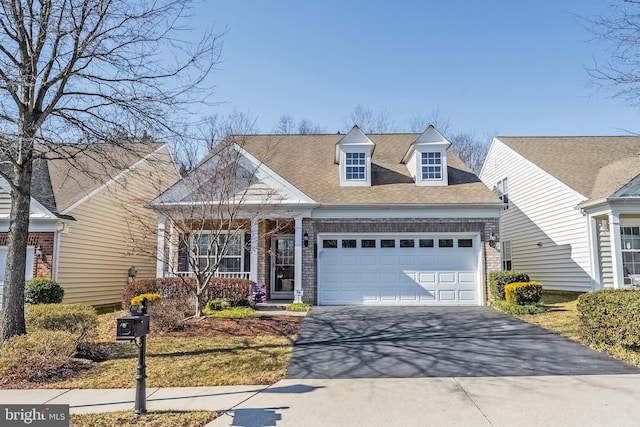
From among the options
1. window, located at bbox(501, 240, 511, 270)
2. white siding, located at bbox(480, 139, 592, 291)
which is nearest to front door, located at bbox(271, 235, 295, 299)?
white siding, located at bbox(480, 139, 592, 291)

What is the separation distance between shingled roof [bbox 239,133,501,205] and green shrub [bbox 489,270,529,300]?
7.70ft

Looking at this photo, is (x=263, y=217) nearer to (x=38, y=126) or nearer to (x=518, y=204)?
(x=38, y=126)

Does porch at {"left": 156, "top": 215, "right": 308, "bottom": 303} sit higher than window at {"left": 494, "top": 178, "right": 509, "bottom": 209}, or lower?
lower

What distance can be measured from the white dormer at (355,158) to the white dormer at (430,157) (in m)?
1.62

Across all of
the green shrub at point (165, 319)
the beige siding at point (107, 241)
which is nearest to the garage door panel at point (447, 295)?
the green shrub at point (165, 319)

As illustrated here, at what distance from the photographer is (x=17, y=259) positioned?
7438 millimetres

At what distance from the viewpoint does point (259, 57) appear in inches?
390

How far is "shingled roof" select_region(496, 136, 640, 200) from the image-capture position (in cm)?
1373

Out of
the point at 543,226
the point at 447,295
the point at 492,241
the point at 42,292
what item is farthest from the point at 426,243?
the point at 42,292

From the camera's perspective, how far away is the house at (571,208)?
13188 mm

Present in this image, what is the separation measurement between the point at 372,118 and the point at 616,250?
22637 millimetres

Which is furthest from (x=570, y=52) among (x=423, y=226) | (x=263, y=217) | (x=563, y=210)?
(x=263, y=217)

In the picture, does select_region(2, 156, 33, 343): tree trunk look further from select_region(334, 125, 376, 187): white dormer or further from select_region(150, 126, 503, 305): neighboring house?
select_region(334, 125, 376, 187): white dormer

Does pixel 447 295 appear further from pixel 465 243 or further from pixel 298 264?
pixel 298 264
